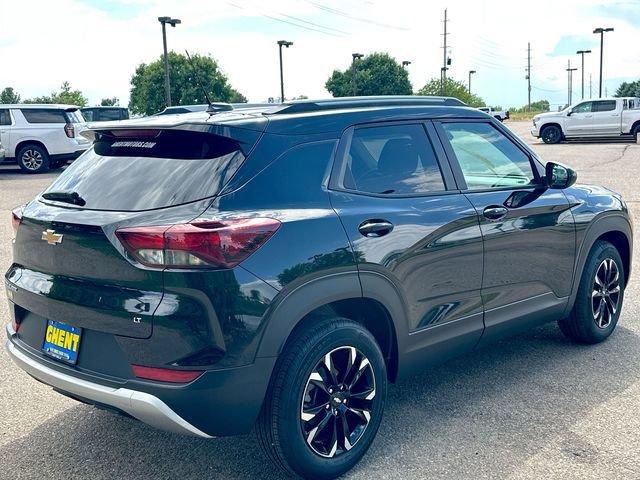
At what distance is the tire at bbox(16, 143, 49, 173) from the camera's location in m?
19.2

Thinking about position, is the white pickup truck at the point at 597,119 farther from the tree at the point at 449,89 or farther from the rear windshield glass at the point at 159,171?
the tree at the point at 449,89

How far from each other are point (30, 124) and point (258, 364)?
1804cm

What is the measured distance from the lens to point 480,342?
4.01m

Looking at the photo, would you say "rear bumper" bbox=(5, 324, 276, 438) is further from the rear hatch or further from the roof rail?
the roof rail

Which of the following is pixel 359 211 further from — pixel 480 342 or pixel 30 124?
pixel 30 124

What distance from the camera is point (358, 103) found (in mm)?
3707

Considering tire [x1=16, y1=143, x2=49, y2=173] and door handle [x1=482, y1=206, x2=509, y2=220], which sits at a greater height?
door handle [x1=482, y1=206, x2=509, y2=220]

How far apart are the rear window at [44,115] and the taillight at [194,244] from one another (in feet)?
57.9

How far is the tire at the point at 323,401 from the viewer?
298cm

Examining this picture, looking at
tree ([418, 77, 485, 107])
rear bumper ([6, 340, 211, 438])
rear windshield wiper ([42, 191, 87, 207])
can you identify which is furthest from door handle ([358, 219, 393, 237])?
tree ([418, 77, 485, 107])

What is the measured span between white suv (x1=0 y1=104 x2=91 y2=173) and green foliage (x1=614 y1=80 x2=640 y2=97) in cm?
9372

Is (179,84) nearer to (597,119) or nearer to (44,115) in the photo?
(597,119)

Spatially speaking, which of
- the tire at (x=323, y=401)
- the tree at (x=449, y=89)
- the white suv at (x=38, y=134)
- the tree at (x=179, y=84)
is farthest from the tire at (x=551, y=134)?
the tree at (x=449, y=89)

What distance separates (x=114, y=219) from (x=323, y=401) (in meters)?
1.19
